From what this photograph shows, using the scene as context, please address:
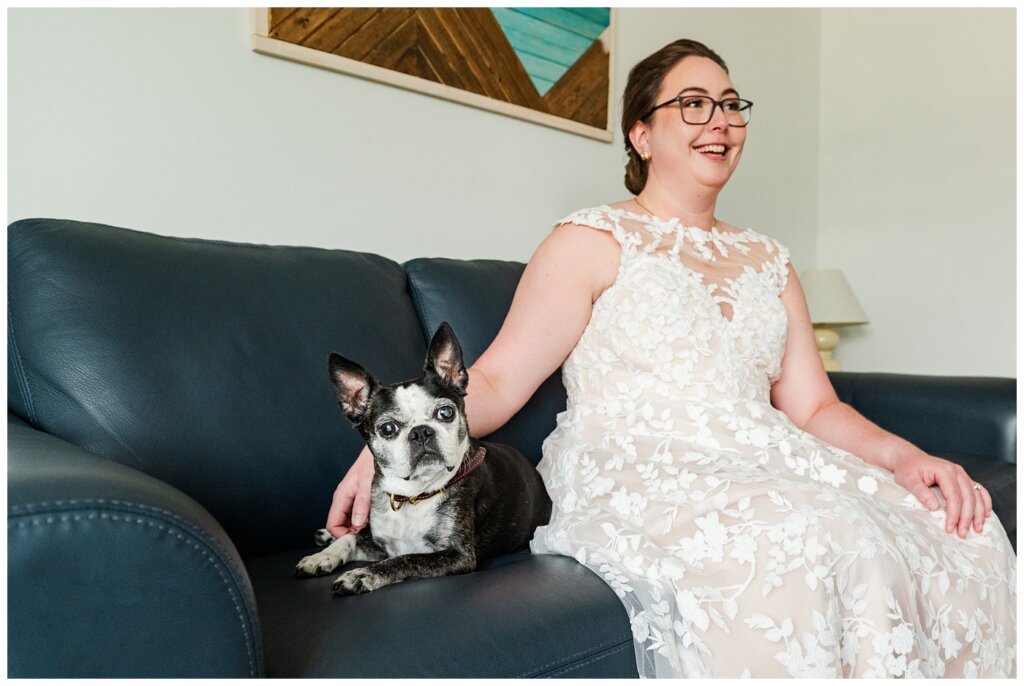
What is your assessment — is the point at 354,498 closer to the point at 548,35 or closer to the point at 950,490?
the point at 950,490

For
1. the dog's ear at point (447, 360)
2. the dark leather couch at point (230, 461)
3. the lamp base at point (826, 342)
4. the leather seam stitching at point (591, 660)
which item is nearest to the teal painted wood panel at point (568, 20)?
the dark leather couch at point (230, 461)

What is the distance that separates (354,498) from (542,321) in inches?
20.0

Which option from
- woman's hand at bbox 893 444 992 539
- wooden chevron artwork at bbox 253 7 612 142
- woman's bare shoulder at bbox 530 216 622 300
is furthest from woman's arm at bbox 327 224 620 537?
wooden chevron artwork at bbox 253 7 612 142

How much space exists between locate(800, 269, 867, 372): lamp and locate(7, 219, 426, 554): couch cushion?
99.9 inches

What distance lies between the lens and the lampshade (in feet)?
11.8

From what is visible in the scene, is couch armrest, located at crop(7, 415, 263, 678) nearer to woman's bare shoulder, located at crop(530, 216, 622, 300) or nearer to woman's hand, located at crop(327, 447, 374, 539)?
woman's hand, located at crop(327, 447, 374, 539)

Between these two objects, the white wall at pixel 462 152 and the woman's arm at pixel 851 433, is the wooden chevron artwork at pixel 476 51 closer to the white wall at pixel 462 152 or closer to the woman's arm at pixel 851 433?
the white wall at pixel 462 152

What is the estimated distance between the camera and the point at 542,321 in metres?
1.66

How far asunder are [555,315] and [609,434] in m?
0.27

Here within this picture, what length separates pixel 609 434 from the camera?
5.22ft

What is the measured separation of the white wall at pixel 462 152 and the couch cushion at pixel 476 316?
478 mm

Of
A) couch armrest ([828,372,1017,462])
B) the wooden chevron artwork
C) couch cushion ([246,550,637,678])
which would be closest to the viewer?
couch cushion ([246,550,637,678])

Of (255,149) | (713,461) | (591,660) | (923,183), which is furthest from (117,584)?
(923,183)

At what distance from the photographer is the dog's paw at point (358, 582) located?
119 centimetres
